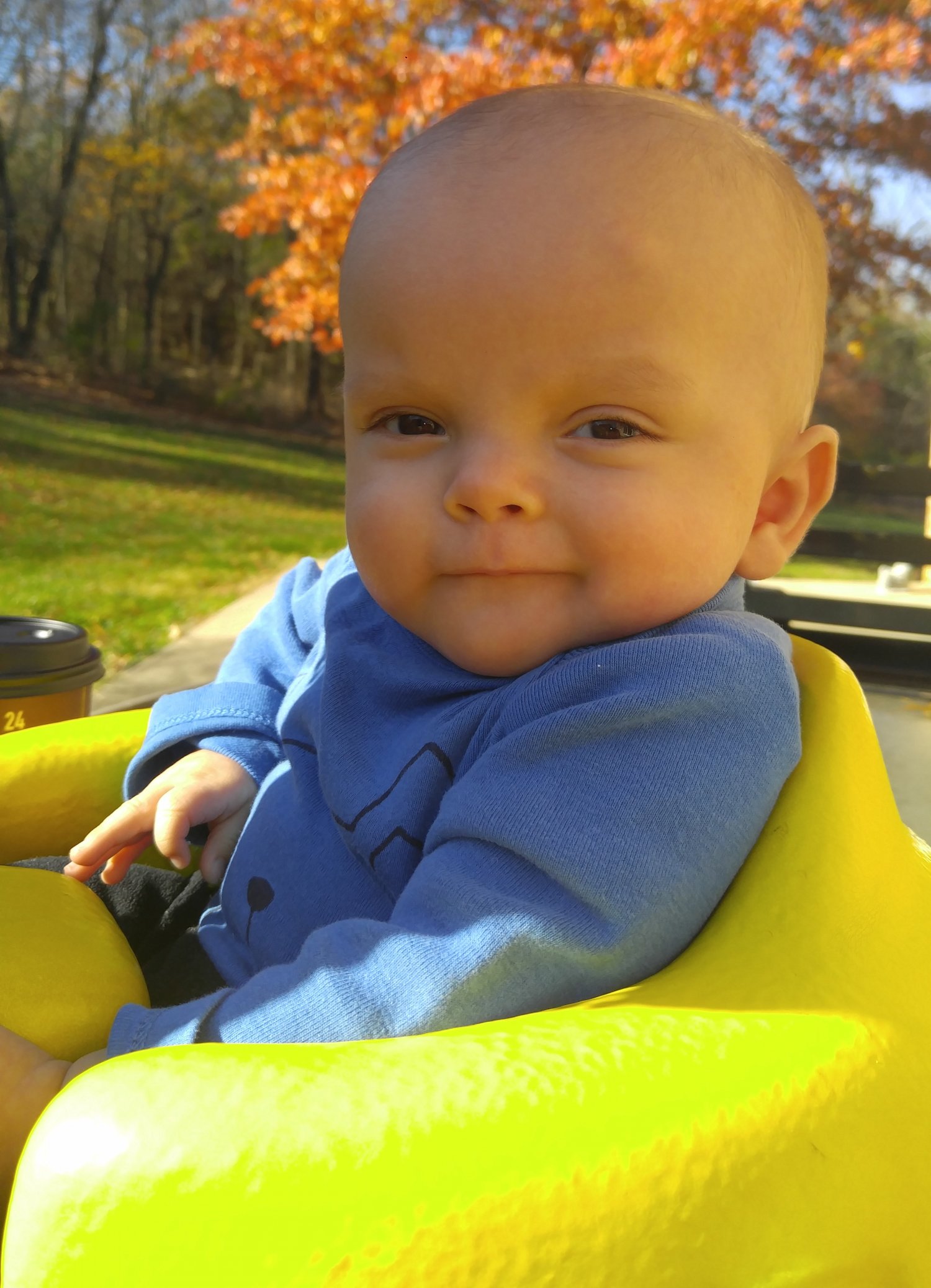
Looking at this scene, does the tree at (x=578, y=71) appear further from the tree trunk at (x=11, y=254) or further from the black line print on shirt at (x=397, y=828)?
the tree trunk at (x=11, y=254)

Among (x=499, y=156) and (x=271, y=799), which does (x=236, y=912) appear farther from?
(x=499, y=156)

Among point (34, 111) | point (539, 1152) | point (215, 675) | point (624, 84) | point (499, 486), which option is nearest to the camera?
point (539, 1152)

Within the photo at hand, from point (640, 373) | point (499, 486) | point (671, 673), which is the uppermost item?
point (640, 373)

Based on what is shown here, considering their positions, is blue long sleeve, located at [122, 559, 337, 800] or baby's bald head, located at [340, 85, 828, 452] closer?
baby's bald head, located at [340, 85, 828, 452]

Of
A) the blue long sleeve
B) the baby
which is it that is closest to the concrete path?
the blue long sleeve

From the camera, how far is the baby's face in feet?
3.36

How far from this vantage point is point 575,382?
103cm

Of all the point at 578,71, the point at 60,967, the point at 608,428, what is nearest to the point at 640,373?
→ the point at 608,428

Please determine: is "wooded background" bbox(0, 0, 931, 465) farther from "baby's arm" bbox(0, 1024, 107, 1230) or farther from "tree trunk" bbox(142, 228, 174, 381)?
"tree trunk" bbox(142, 228, 174, 381)

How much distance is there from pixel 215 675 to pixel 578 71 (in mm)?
3265

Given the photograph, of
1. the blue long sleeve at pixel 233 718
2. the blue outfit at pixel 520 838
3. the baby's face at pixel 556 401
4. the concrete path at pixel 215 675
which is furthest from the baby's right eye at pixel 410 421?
the concrete path at pixel 215 675

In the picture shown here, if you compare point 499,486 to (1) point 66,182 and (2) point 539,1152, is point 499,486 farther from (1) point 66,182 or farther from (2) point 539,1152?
(1) point 66,182

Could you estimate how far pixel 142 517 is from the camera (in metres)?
8.71

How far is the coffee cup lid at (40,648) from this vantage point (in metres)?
1.97
